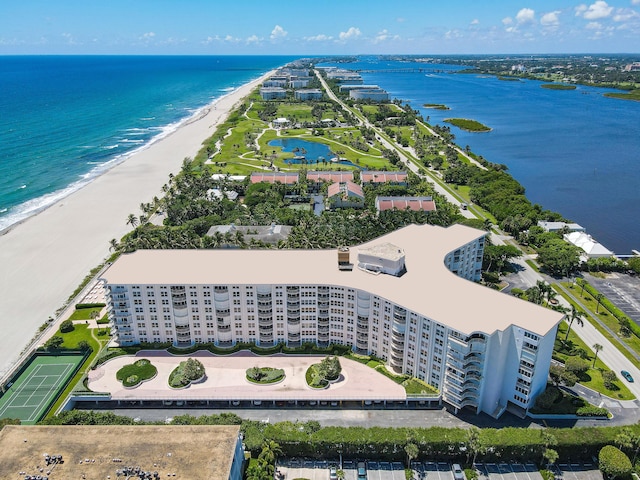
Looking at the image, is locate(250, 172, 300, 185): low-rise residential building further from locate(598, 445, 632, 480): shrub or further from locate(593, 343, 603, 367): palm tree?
locate(598, 445, 632, 480): shrub

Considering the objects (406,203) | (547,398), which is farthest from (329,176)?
(547,398)

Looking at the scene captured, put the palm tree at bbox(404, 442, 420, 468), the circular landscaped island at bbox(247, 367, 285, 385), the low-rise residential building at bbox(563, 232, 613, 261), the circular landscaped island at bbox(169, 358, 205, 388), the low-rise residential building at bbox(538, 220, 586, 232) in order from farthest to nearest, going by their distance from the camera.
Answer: the low-rise residential building at bbox(538, 220, 586, 232), the low-rise residential building at bbox(563, 232, 613, 261), the circular landscaped island at bbox(247, 367, 285, 385), the circular landscaped island at bbox(169, 358, 205, 388), the palm tree at bbox(404, 442, 420, 468)

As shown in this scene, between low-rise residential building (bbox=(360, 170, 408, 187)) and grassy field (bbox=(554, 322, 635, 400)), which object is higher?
low-rise residential building (bbox=(360, 170, 408, 187))

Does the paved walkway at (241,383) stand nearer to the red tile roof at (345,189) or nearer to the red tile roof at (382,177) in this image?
the red tile roof at (345,189)

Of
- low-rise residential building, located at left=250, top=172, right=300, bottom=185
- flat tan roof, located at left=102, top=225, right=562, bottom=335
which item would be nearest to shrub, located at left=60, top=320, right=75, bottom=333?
flat tan roof, located at left=102, top=225, right=562, bottom=335

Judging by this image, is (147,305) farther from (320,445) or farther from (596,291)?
(596,291)

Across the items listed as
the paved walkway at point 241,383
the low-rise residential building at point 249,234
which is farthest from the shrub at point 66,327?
the low-rise residential building at point 249,234

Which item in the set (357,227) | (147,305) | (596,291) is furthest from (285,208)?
(596,291)
